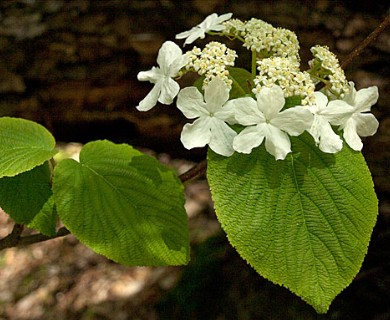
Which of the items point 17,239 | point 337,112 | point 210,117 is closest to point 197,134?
point 210,117

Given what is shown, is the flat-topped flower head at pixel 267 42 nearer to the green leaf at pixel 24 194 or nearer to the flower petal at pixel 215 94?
the flower petal at pixel 215 94

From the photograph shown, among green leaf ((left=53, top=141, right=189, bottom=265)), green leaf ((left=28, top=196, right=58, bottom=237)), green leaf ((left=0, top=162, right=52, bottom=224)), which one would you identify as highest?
green leaf ((left=53, top=141, right=189, bottom=265))

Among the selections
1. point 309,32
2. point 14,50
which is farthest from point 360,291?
point 14,50

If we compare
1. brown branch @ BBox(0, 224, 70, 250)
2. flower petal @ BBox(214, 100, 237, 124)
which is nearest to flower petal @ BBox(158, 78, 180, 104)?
flower petal @ BBox(214, 100, 237, 124)

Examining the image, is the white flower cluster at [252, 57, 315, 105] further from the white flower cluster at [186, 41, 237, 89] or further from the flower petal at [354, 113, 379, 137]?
the flower petal at [354, 113, 379, 137]

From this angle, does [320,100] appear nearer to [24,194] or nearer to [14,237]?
[24,194]

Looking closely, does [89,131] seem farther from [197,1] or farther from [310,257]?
[310,257]

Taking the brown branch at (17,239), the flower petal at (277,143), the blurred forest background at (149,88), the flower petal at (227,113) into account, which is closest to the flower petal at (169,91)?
the flower petal at (227,113)
